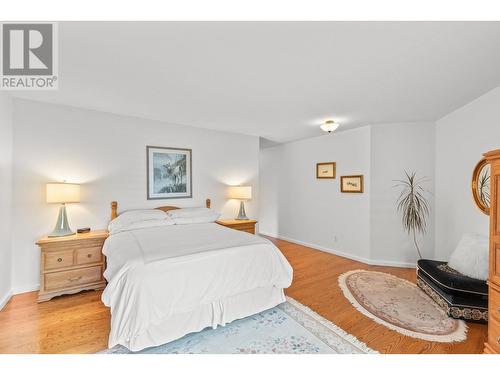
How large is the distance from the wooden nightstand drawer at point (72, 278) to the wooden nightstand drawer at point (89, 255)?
100 mm

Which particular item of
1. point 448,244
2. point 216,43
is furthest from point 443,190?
point 216,43

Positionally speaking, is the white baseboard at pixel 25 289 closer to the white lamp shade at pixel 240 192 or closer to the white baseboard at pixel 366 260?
the white lamp shade at pixel 240 192

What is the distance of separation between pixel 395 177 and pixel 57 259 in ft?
16.9

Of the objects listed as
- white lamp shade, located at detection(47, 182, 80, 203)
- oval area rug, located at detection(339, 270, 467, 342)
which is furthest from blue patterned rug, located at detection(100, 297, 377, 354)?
white lamp shade, located at detection(47, 182, 80, 203)

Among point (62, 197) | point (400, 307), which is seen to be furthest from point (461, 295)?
point (62, 197)

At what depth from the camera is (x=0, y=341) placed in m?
1.92

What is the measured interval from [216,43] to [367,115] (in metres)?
2.74

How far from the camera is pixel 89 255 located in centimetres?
288

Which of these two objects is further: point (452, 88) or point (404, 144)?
point (404, 144)

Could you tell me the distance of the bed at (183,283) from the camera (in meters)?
1.74

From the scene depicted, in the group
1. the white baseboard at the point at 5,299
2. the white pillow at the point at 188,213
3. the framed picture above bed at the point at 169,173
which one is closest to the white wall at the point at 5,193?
the white baseboard at the point at 5,299

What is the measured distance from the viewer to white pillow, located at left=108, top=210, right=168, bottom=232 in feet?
10.1

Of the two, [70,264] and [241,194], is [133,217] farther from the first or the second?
[241,194]
